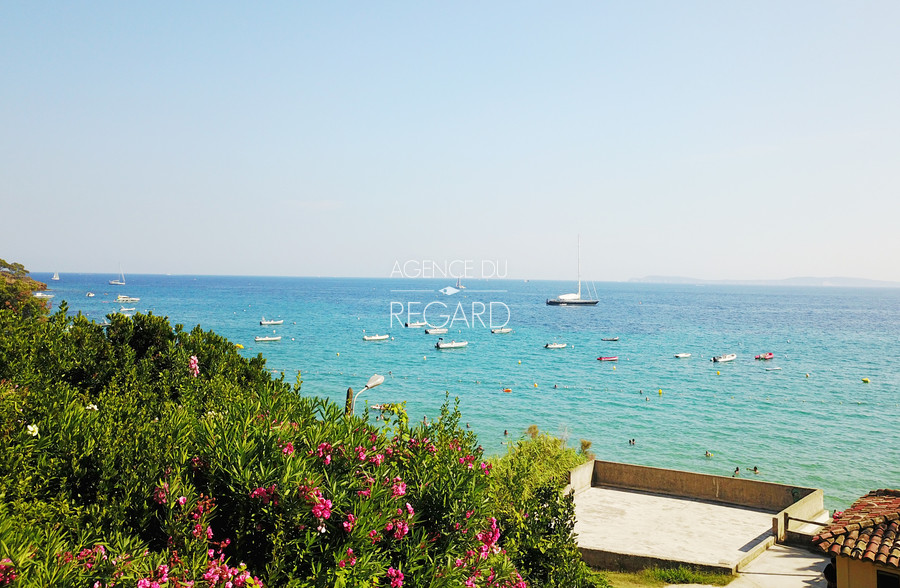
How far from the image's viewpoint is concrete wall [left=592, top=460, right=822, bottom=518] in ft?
76.4

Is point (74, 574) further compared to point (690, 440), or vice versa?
point (690, 440)

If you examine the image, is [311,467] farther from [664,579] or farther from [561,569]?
[664,579]

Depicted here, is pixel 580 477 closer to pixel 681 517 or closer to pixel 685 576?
pixel 681 517

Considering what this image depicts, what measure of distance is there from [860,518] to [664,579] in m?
5.77

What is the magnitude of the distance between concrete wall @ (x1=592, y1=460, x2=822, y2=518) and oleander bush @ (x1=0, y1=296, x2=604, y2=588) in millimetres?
20708

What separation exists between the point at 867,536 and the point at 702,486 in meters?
12.1

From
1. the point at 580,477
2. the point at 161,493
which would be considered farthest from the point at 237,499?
the point at 580,477

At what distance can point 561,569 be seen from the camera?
8.70 m

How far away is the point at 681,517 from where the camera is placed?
73.5 feet

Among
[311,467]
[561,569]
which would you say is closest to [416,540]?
[311,467]

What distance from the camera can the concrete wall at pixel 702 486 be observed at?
23297 mm

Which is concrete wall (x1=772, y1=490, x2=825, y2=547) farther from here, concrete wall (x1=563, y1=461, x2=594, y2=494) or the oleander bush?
the oleander bush

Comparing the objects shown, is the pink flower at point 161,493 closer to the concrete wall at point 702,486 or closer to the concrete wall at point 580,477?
the concrete wall at point 580,477

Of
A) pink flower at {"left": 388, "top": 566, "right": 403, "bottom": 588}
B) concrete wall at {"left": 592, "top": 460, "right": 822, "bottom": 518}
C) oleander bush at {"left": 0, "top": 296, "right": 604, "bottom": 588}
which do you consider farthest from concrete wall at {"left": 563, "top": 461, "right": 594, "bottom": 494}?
pink flower at {"left": 388, "top": 566, "right": 403, "bottom": 588}
